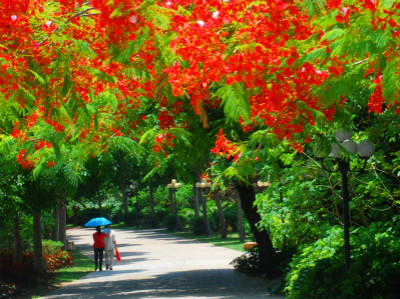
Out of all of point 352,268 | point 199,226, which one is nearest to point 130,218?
point 199,226

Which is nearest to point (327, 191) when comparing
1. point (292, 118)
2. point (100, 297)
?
point (100, 297)

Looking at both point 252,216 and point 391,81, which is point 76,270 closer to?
point 252,216

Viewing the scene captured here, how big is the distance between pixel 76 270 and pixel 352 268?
55.7ft

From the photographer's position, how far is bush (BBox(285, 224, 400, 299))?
1079 centimetres

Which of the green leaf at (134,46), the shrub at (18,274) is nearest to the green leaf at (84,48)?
the green leaf at (134,46)

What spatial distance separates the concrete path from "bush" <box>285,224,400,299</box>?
7.14ft

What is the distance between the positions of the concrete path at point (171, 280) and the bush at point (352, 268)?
2177 millimetres

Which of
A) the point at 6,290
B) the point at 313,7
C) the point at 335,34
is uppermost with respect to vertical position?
the point at 313,7

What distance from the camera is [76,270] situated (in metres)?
26.8

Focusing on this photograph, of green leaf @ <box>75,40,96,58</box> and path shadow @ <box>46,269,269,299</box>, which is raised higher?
green leaf @ <box>75,40,96,58</box>

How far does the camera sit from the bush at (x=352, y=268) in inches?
425

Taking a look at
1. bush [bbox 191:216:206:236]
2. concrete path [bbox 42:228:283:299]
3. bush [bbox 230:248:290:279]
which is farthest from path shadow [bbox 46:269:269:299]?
bush [bbox 191:216:206:236]

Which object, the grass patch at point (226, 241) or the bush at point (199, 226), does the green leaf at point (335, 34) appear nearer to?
the grass patch at point (226, 241)

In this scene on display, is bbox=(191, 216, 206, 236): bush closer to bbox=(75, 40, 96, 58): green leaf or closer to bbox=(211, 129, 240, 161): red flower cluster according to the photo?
bbox=(211, 129, 240, 161): red flower cluster
